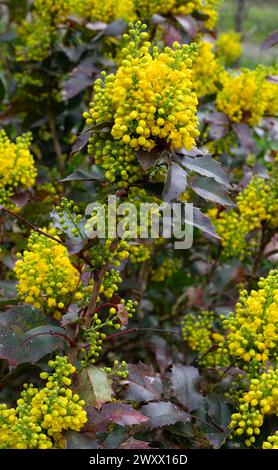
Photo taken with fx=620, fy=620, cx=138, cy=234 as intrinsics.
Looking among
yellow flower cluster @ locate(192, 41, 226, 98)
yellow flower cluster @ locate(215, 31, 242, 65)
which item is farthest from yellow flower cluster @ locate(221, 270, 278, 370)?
yellow flower cluster @ locate(215, 31, 242, 65)

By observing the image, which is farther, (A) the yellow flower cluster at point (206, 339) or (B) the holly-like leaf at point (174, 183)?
(A) the yellow flower cluster at point (206, 339)

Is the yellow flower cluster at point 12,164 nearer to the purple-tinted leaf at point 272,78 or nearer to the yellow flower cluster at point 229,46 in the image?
the purple-tinted leaf at point 272,78

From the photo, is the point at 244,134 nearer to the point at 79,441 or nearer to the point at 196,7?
the point at 196,7

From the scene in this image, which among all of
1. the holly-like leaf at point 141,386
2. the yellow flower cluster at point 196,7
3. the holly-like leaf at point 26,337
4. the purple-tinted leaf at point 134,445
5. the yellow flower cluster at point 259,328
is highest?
the yellow flower cluster at point 196,7

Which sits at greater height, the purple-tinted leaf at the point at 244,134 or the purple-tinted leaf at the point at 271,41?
the purple-tinted leaf at the point at 271,41

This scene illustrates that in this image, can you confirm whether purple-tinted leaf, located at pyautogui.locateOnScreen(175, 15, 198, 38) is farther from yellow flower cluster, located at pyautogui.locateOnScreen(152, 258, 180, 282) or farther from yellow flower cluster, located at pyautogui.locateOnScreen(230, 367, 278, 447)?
yellow flower cluster, located at pyautogui.locateOnScreen(230, 367, 278, 447)

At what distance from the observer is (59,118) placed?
12.0 ft

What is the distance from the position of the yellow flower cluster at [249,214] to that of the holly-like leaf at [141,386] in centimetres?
78

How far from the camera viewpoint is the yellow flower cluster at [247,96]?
2883 mm

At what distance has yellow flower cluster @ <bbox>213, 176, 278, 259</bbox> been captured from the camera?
2.54 metres

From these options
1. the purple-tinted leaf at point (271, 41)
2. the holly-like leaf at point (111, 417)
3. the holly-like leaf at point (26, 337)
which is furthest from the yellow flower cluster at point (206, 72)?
the holly-like leaf at point (111, 417)

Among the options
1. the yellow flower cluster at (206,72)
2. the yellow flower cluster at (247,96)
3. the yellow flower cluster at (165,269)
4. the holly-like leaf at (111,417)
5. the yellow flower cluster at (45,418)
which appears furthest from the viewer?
the yellow flower cluster at (165,269)

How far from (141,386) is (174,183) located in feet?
2.44
